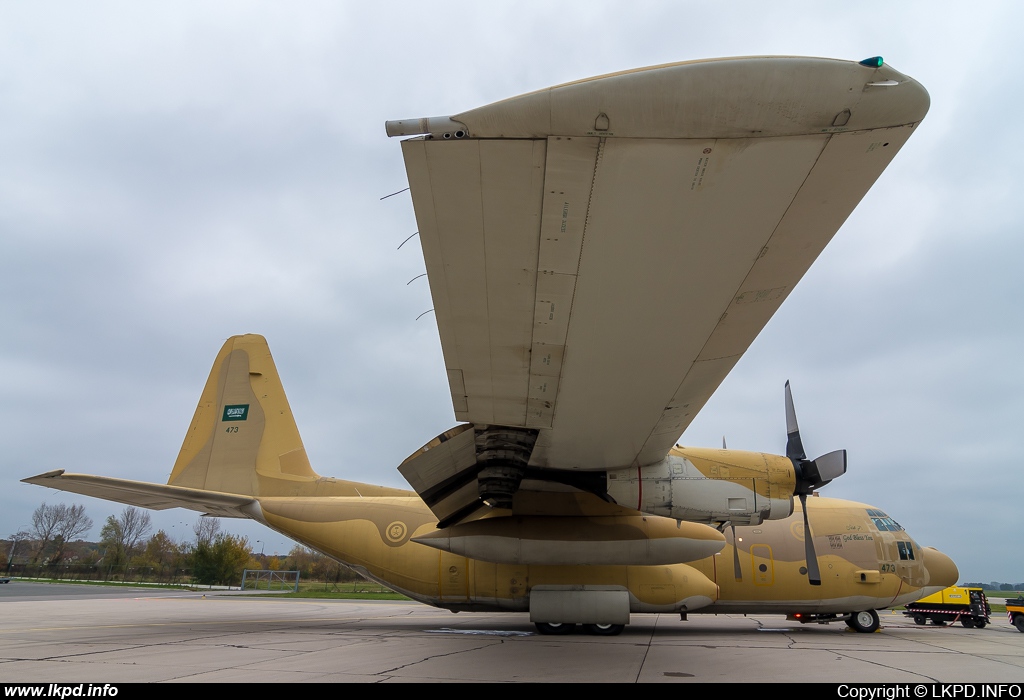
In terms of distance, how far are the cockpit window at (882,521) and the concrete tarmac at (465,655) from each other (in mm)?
2192

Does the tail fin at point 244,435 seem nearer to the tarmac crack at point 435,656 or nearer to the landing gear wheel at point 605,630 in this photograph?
the tarmac crack at point 435,656

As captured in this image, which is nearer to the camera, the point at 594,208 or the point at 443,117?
the point at 443,117

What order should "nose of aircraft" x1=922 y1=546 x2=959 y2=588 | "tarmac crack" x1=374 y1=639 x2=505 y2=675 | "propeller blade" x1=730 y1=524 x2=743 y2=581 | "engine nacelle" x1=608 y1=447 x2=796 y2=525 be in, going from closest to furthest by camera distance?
"tarmac crack" x1=374 y1=639 x2=505 y2=675 < "engine nacelle" x1=608 y1=447 x2=796 y2=525 < "propeller blade" x1=730 y1=524 x2=743 y2=581 < "nose of aircraft" x1=922 y1=546 x2=959 y2=588

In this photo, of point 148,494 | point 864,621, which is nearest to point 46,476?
point 148,494

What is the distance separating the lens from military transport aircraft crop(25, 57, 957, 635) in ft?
10.2

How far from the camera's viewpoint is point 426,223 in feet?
11.9

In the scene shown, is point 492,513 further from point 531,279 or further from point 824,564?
point 531,279

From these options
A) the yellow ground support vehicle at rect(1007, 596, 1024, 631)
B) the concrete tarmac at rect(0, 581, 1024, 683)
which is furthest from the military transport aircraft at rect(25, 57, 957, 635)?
the yellow ground support vehicle at rect(1007, 596, 1024, 631)

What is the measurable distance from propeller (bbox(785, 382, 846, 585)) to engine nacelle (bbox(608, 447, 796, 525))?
0.70 ft

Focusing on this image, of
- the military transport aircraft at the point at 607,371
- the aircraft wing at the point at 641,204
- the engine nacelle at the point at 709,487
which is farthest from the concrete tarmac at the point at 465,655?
the aircraft wing at the point at 641,204

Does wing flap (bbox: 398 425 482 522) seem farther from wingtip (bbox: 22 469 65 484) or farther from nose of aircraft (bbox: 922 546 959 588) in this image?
nose of aircraft (bbox: 922 546 959 588)

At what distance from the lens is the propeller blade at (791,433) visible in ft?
29.9
